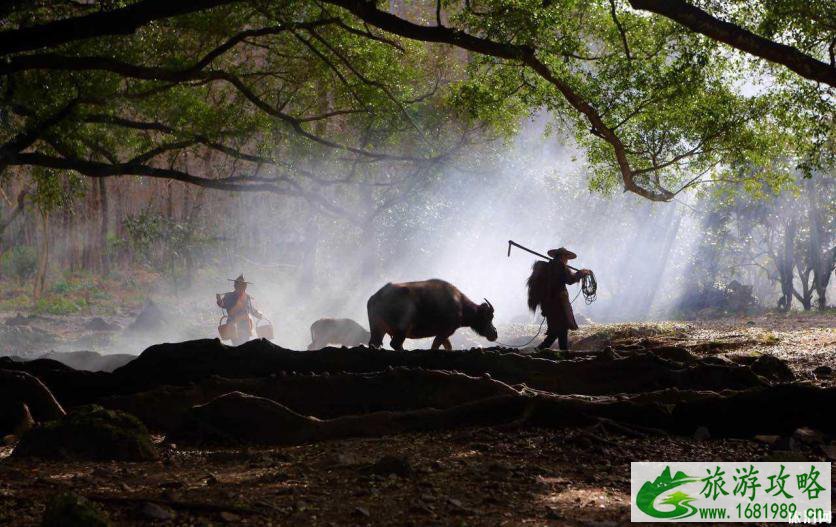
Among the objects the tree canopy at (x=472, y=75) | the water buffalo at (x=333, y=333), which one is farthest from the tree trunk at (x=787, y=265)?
the water buffalo at (x=333, y=333)

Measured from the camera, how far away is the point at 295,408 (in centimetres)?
721

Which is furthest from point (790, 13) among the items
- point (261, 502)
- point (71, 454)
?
point (71, 454)

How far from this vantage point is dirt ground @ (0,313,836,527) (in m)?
4.39

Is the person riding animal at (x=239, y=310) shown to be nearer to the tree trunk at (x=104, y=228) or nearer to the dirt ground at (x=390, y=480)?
the dirt ground at (x=390, y=480)

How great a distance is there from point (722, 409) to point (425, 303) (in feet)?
25.1

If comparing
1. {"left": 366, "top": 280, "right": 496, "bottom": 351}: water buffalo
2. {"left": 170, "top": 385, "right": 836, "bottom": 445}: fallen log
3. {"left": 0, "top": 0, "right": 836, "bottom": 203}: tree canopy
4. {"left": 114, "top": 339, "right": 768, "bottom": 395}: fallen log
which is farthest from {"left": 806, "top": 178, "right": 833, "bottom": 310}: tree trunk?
{"left": 170, "top": 385, "right": 836, "bottom": 445}: fallen log

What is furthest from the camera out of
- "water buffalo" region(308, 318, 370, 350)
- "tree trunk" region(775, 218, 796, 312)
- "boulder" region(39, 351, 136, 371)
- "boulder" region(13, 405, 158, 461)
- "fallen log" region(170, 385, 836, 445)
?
"tree trunk" region(775, 218, 796, 312)

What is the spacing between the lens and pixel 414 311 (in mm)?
13406

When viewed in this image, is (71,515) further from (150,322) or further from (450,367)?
(150,322)

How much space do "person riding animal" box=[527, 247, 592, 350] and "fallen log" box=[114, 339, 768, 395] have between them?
4091mm

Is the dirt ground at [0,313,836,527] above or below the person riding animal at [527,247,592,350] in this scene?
below

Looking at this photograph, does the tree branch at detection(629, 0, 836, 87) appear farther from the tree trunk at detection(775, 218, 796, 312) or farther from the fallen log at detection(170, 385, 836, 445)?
the tree trunk at detection(775, 218, 796, 312)

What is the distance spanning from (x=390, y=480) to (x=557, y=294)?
8.16 m

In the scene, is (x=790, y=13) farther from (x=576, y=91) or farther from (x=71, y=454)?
(x=71, y=454)
